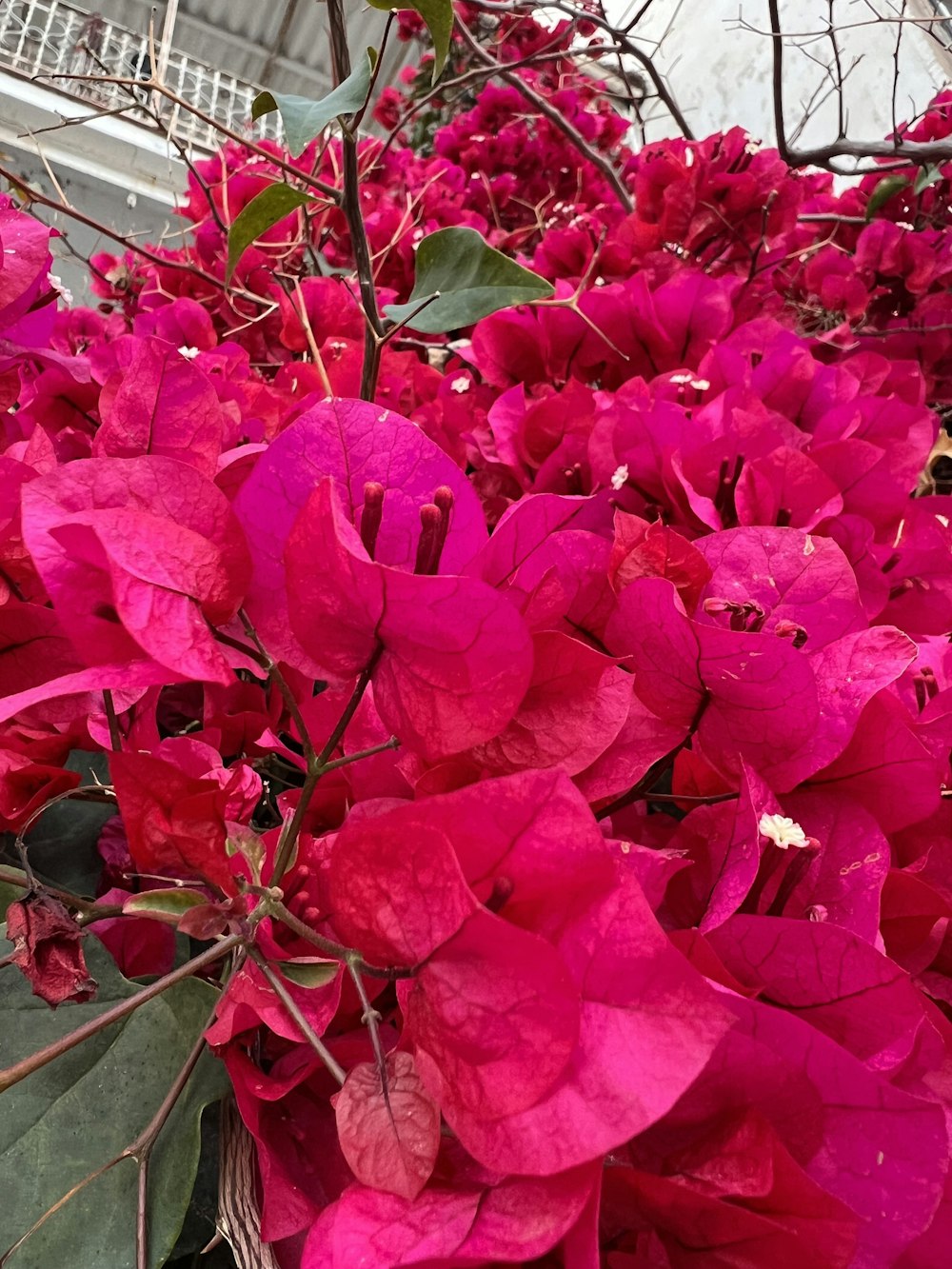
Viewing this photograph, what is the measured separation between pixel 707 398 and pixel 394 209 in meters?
0.60

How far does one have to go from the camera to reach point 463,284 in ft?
1.08

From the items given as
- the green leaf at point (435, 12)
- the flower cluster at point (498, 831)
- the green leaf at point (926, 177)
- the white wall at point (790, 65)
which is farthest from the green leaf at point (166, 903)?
the white wall at point (790, 65)

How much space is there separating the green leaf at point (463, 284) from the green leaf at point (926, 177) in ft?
2.49

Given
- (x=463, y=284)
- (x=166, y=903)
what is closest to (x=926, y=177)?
(x=463, y=284)

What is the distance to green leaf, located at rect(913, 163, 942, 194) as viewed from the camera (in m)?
0.89

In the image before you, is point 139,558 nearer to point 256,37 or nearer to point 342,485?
point 342,485

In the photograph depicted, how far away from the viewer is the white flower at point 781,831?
233 millimetres

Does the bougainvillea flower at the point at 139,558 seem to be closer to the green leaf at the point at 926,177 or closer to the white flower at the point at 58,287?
the white flower at the point at 58,287

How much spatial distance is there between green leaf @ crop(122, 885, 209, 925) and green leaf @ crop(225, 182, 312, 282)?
20 cm

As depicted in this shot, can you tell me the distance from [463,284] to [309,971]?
241 mm

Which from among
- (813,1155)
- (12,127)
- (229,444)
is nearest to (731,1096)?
(813,1155)

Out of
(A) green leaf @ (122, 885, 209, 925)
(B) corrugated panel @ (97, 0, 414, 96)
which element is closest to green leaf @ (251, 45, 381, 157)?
(A) green leaf @ (122, 885, 209, 925)

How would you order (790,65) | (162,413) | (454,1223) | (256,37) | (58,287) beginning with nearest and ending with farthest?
(454,1223) < (162,413) < (58,287) < (790,65) < (256,37)

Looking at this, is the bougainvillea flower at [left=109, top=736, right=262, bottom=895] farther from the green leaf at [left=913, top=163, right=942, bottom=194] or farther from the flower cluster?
the green leaf at [left=913, top=163, right=942, bottom=194]
